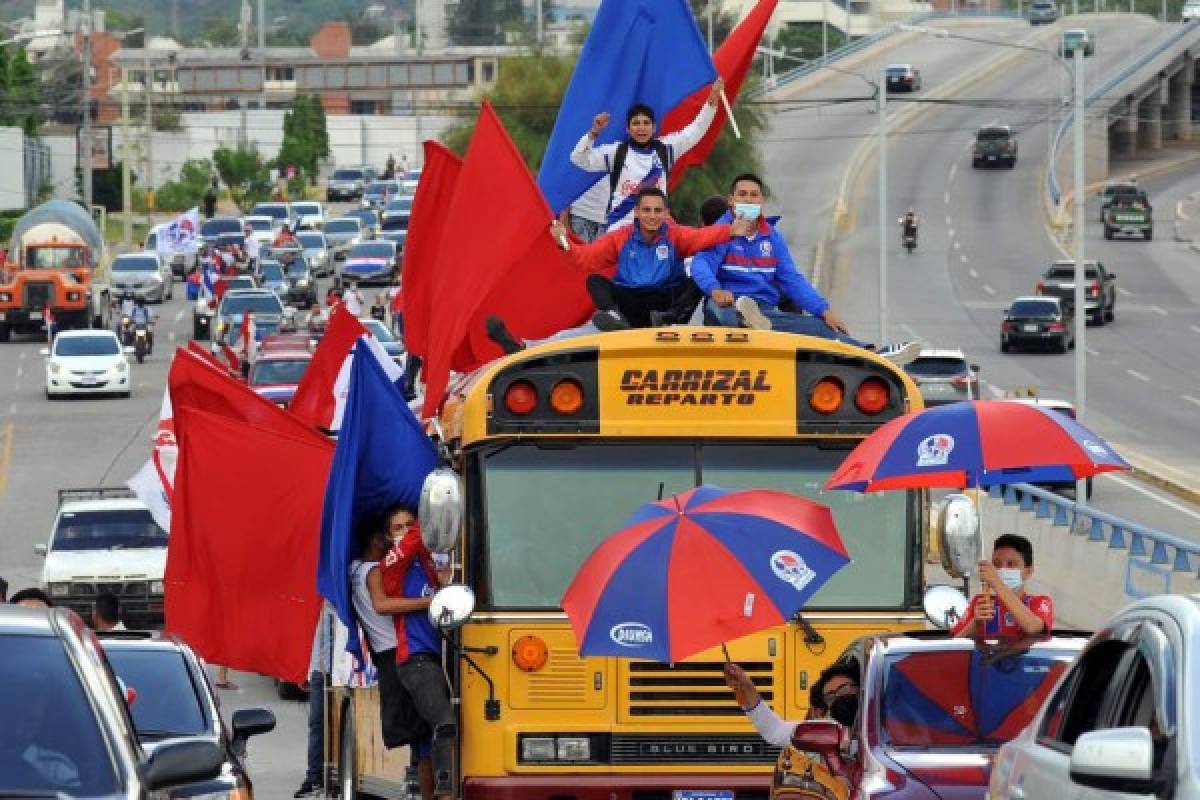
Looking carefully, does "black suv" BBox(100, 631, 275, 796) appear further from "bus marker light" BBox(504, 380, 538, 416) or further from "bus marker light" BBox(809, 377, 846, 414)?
"bus marker light" BBox(809, 377, 846, 414)

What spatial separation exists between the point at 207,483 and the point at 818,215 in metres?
82.4

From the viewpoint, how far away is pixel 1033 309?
66.8 meters

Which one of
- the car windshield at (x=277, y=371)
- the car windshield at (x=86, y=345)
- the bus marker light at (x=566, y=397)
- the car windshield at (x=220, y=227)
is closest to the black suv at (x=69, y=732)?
the bus marker light at (x=566, y=397)

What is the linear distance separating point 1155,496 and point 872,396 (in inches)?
1158

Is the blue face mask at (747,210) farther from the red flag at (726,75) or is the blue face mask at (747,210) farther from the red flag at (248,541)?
the red flag at (248,541)

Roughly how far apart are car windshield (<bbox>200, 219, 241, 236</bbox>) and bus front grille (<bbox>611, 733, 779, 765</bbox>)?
8391 centimetres

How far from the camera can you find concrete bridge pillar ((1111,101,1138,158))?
12550cm

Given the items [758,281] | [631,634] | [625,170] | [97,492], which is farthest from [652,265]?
[97,492]

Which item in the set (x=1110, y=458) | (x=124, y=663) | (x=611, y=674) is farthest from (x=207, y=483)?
(x=1110, y=458)

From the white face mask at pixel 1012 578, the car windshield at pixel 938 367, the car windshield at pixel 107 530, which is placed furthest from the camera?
the car windshield at pixel 938 367

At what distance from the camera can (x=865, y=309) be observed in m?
74.2

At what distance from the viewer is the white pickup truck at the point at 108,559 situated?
93.7ft

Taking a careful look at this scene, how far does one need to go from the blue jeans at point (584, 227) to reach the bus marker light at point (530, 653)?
4575mm

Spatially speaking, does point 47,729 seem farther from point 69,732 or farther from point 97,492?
point 97,492
